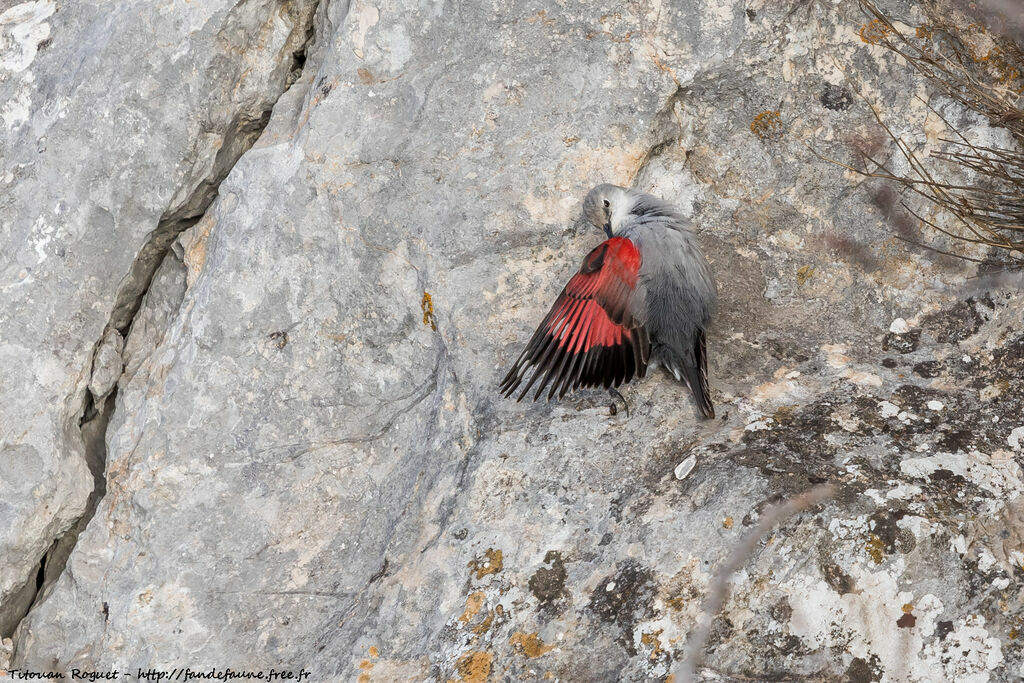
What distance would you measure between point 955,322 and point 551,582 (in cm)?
152

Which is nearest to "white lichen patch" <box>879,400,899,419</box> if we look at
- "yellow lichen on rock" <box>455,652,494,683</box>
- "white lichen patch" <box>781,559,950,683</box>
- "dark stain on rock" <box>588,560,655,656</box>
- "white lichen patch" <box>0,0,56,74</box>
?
"white lichen patch" <box>781,559,950,683</box>

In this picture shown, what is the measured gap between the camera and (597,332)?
2.60 meters

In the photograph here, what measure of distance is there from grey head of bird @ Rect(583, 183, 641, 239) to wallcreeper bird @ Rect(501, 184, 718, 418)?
7.2 inches

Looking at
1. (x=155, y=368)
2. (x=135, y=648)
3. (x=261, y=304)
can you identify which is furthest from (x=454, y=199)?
(x=135, y=648)

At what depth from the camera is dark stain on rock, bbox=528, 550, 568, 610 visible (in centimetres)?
239

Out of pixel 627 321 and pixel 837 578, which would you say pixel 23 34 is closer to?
pixel 627 321

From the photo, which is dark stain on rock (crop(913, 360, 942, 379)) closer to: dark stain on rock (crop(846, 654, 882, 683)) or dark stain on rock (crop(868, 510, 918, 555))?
dark stain on rock (crop(868, 510, 918, 555))

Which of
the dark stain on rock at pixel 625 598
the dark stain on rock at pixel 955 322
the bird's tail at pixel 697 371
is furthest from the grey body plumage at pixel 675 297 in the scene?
the dark stain on rock at pixel 955 322

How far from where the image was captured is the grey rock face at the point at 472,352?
2.47 metres

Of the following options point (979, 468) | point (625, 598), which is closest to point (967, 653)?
point (979, 468)

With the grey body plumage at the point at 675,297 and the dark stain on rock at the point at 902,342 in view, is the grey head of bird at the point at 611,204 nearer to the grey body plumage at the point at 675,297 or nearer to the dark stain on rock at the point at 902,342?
the grey body plumage at the point at 675,297

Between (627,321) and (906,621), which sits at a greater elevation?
(627,321)

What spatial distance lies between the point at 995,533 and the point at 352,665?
180cm

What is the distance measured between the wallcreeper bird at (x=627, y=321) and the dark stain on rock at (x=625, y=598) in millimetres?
554
